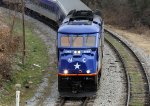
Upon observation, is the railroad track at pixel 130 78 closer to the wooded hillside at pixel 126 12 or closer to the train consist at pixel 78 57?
the train consist at pixel 78 57

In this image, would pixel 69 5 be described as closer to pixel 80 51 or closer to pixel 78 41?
pixel 78 41

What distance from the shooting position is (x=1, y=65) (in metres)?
20.8

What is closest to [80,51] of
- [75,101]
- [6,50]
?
[75,101]

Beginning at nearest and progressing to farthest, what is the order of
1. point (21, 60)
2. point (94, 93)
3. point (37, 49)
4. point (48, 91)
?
1. point (94, 93)
2. point (48, 91)
3. point (21, 60)
4. point (37, 49)

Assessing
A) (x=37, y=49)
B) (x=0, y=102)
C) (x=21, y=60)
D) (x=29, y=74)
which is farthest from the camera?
(x=37, y=49)

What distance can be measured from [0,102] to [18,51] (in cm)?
811

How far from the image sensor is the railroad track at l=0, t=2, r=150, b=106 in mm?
19391

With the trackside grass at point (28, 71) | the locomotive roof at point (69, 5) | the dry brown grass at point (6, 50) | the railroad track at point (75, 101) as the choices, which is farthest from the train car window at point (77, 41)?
the locomotive roof at point (69, 5)

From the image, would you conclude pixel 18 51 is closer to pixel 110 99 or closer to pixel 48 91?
pixel 48 91

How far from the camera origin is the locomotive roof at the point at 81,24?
19828 millimetres

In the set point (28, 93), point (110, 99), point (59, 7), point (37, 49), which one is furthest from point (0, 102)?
point (59, 7)

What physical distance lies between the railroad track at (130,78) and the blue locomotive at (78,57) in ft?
2.06

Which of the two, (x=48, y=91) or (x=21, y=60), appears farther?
(x=21, y=60)

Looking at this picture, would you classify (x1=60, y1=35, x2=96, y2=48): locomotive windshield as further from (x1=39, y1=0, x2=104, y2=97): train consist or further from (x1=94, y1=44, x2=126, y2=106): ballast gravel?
(x1=94, y1=44, x2=126, y2=106): ballast gravel
